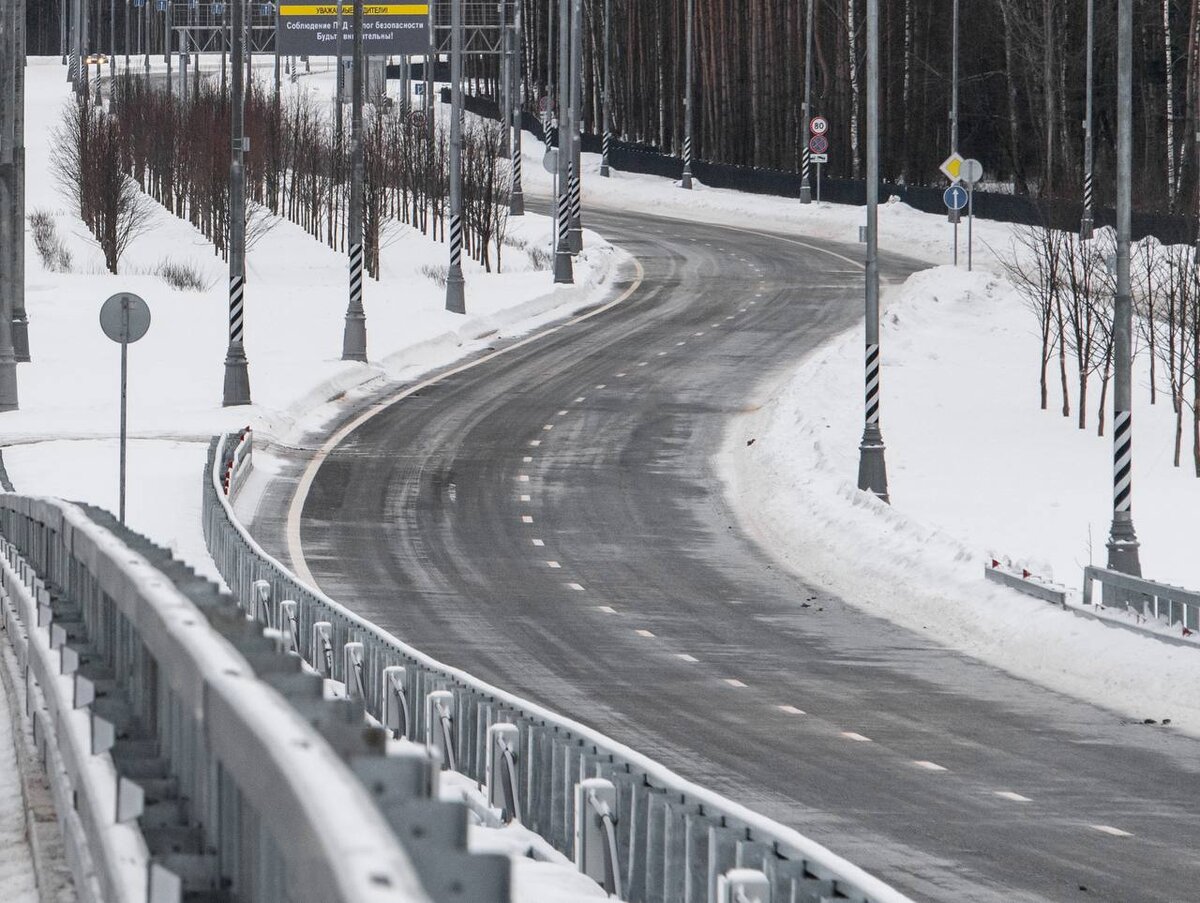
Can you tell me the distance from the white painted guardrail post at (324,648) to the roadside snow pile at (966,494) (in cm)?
639

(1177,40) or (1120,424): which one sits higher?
(1177,40)

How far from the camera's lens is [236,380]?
33.5 m

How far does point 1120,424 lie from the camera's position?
840 inches

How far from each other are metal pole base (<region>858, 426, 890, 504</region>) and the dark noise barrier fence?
1413 cm

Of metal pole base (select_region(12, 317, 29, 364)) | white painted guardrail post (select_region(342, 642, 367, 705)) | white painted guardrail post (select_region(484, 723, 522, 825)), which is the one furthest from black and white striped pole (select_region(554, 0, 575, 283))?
white painted guardrail post (select_region(484, 723, 522, 825))

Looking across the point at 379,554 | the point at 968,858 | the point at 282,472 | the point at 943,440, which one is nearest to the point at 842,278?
the point at 943,440

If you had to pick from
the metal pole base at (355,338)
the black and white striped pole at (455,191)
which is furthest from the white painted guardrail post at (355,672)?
the black and white striped pole at (455,191)

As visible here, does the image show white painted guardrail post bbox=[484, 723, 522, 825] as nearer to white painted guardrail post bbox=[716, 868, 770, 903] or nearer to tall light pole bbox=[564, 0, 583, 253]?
white painted guardrail post bbox=[716, 868, 770, 903]

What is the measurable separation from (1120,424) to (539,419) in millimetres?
14966

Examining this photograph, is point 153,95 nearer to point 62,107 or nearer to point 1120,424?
point 62,107

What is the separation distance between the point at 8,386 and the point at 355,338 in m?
7.47

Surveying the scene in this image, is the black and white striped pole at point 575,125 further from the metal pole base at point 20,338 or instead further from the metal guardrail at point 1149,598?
the metal guardrail at point 1149,598

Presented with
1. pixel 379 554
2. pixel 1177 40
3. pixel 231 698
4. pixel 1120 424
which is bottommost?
pixel 379 554

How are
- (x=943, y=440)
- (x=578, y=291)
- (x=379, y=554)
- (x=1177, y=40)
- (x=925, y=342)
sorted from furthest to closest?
1. (x=1177, y=40)
2. (x=578, y=291)
3. (x=925, y=342)
4. (x=943, y=440)
5. (x=379, y=554)
